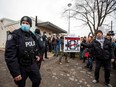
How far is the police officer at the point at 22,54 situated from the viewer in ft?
8.39

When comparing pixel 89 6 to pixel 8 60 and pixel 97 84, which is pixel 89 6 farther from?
pixel 8 60

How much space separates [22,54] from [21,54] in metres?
0.02

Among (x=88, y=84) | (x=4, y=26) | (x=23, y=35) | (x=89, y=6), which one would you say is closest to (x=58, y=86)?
(x=88, y=84)

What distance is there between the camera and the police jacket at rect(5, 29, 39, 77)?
2541 mm

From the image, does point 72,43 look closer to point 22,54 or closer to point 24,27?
point 24,27

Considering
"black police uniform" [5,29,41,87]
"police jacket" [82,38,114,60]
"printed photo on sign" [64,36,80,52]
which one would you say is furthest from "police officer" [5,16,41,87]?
"printed photo on sign" [64,36,80,52]

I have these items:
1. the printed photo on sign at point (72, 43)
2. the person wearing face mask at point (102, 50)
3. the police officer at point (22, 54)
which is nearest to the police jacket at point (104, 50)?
the person wearing face mask at point (102, 50)

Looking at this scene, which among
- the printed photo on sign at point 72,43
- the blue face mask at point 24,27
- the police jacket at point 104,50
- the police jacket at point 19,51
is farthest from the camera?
the printed photo on sign at point 72,43

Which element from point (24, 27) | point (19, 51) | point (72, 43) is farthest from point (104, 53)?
point (72, 43)

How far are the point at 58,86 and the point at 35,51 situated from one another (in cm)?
237

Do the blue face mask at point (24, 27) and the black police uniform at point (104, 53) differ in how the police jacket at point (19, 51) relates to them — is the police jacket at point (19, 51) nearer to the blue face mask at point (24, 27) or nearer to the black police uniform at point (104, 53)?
the blue face mask at point (24, 27)

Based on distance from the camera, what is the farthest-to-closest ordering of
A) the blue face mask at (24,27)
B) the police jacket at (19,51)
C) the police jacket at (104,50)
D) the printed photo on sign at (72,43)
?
the printed photo on sign at (72,43) → the police jacket at (104,50) → the blue face mask at (24,27) → the police jacket at (19,51)

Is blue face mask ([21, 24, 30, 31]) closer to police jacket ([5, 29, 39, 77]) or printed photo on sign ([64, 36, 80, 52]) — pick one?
police jacket ([5, 29, 39, 77])

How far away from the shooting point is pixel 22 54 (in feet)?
8.99
